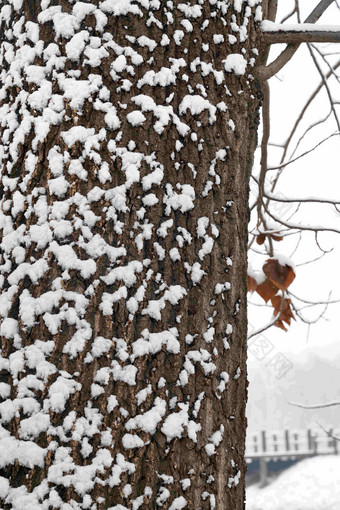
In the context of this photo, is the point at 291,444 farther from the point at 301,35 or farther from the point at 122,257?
the point at 122,257

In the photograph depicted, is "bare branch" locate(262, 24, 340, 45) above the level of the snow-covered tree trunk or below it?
above

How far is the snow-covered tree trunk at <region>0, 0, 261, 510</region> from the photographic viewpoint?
2.98ft

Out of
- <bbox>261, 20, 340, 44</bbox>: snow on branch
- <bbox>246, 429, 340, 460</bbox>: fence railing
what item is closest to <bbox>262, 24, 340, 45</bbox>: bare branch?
<bbox>261, 20, 340, 44</bbox>: snow on branch

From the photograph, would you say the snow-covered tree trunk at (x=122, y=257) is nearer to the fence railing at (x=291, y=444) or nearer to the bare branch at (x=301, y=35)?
the bare branch at (x=301, y=35)

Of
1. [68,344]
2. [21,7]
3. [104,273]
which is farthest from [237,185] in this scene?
[21,7]

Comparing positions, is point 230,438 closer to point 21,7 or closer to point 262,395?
point 21,7

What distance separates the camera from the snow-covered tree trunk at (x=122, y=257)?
2.98 feet

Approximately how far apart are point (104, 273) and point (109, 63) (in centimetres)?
46

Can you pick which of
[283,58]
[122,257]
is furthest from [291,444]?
[122,257]

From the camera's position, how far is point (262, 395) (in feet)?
175

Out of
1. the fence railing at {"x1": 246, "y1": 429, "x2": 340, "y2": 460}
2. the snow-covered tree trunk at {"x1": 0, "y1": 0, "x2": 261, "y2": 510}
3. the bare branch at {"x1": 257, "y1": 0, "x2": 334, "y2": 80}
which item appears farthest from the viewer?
the fence railing at {"x1": 246, "y1": 429, "x2": 340, "y2": 460}

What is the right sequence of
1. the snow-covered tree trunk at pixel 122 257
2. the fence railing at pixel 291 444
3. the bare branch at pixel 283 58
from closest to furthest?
the snow-covered tree trunk at pixel 122 257 < the bare branch at pixel 283 58 < the fence railing at pixel 291 444

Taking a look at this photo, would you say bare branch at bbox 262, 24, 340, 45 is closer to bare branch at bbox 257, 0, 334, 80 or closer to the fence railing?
bare branch at bbox 257, 0, 334, 80

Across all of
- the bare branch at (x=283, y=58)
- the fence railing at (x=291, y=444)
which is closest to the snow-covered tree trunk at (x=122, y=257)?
the bare branch at (x=283, y=58)
